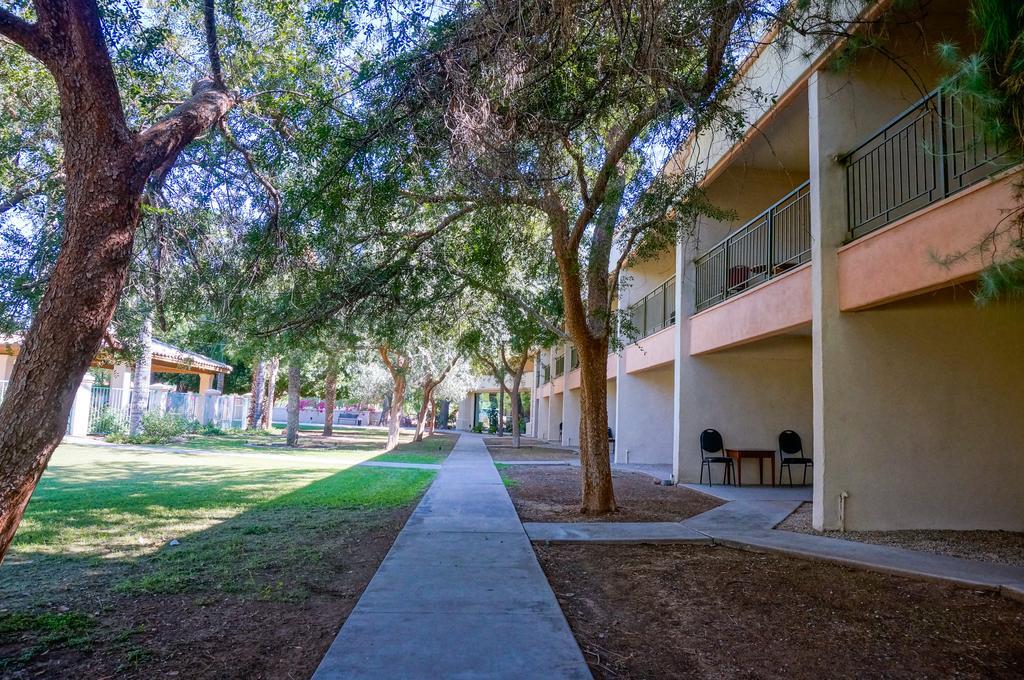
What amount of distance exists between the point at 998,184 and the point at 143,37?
8398 mm

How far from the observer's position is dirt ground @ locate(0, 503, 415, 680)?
3.61 m

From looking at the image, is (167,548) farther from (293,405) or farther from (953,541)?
(293,405)

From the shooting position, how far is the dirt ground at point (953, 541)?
6.31 m

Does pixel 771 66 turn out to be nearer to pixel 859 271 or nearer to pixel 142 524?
pixel 859 271

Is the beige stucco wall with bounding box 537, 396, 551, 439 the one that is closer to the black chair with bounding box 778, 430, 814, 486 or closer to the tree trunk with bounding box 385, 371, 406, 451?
the tree trunk with bounding box 385, 371, 406, 451

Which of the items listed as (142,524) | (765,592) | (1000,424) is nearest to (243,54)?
(142,524)

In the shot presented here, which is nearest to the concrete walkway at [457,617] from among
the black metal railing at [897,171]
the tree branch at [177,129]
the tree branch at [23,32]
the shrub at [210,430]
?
the tree branch at [177,129]

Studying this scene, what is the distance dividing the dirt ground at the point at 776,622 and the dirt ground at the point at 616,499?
93.2 inches

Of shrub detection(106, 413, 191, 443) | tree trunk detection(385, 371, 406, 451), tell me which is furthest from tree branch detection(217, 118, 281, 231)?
shrub detection(106, 413, 191, 443)

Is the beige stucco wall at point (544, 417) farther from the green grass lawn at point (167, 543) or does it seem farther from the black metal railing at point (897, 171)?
the black metal railing at point (897, 171)

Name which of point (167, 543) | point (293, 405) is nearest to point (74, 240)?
point (167, 543)

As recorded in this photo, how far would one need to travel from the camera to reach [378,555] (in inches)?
256

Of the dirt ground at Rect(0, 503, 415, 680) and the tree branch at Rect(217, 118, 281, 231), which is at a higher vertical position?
the tree branch at Rect(217, 118, 281, 231)

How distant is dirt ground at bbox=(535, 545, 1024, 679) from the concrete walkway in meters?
0.27
